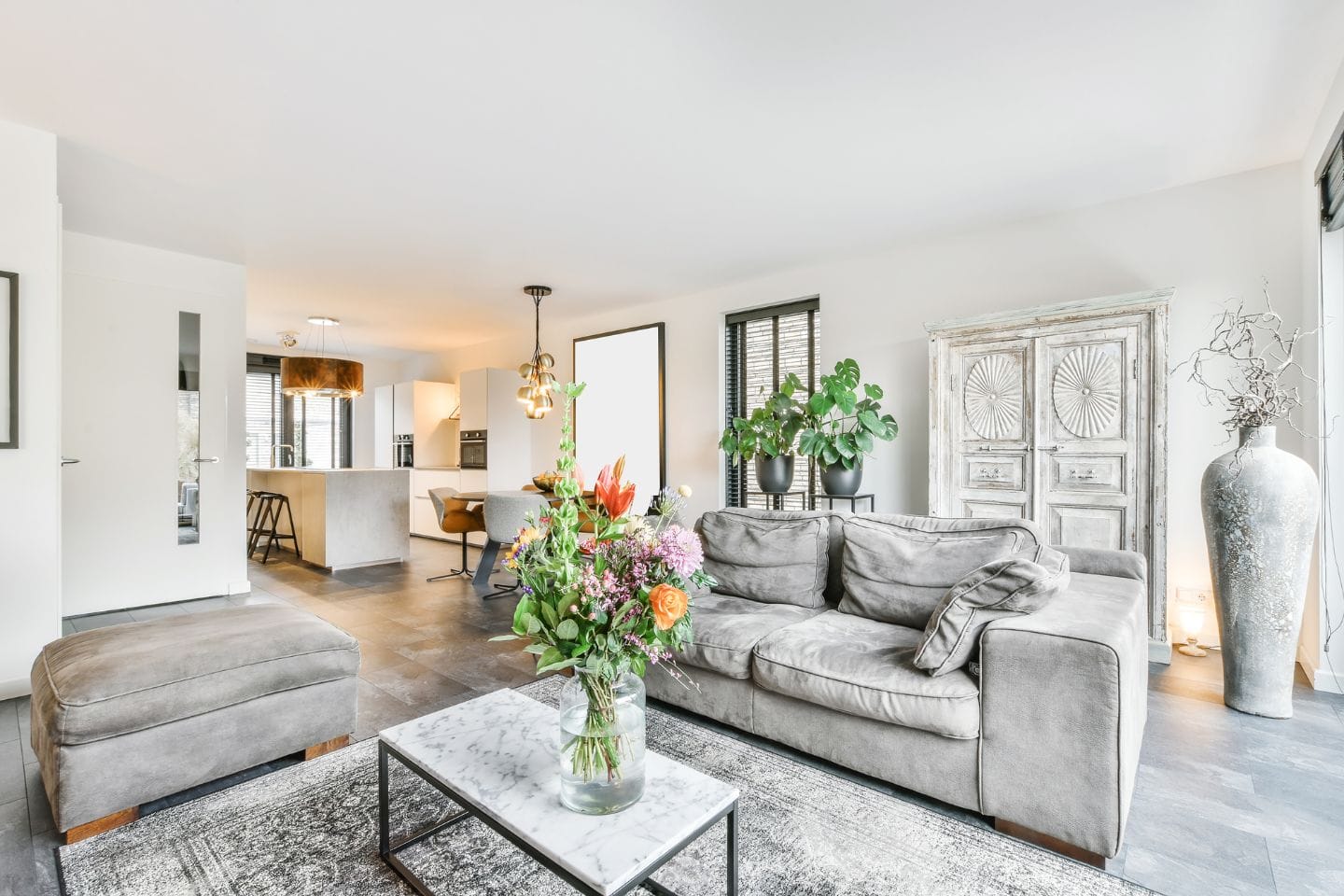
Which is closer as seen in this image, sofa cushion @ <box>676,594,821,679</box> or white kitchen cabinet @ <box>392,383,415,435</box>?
sofa cushion @ <box>676,594,821,679</box>

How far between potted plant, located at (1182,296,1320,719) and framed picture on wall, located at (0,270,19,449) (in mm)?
5364

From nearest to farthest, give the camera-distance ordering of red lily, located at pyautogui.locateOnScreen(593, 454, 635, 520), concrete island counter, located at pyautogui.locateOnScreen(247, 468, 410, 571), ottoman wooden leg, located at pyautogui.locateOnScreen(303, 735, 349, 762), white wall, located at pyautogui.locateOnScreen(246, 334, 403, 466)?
red lily, located at pyautogui.locateOnScreen(593, 454, 635, 520), ottoman wooden leg, located at pyautogui.locateOnScreen(303, 735, 349, 762), concrete island counter, located at pyautogui.locateOnScreen(247, 468, 410, 571), white wall, located at pyautogui.locateOnScreen(246, 334, 403, 466)

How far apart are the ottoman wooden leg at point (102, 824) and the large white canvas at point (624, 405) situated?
448cm

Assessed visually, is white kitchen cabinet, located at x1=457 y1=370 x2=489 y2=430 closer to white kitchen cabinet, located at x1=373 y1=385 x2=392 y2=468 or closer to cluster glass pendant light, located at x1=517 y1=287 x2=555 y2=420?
white kitchen cabinet, located at x1=373 y1=385 x2=392 y2=468

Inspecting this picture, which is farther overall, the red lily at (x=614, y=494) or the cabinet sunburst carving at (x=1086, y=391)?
the cabinet sunburst carving at (x=1086, y=391)

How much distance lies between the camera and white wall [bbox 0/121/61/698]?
2.89 m

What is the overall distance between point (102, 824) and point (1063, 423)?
14.6 ft

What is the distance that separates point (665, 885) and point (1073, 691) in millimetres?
1202

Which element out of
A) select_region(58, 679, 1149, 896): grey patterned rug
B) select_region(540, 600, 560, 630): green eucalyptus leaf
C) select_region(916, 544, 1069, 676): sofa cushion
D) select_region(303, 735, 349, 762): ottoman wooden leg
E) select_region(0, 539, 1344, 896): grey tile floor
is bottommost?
select_region(0, 539, 1344, 896): grey tile floor

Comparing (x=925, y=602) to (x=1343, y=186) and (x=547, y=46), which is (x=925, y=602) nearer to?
(x=1343, y=186)

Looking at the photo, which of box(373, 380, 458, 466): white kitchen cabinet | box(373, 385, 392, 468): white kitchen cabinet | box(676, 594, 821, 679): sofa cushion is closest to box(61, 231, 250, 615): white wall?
box(373, 380, 458, 466): white kitchen cabinet

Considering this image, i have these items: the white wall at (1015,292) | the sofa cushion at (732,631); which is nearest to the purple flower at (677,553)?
the sofa cushion at (732,631)

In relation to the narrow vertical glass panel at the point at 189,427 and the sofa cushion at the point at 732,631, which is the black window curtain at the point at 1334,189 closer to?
the sofa cushion at the point at 732,631

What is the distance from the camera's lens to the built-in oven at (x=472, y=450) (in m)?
7.66
